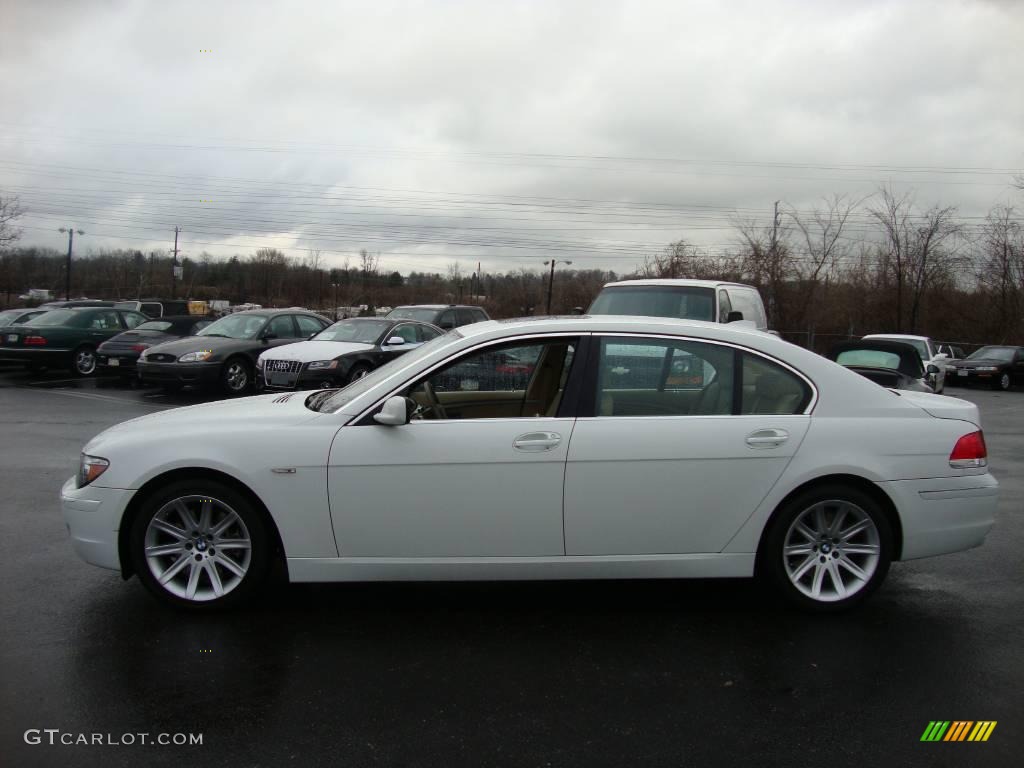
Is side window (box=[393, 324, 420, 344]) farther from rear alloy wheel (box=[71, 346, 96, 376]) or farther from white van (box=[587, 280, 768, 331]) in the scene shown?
rear alloy wheel (box=[71, 346, 96, 376])

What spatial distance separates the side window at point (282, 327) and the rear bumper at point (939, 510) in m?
13.6

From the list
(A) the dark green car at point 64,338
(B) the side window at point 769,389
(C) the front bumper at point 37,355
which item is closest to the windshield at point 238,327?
(A) the dark green car at point 64,338

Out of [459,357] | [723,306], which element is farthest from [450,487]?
[723,306]

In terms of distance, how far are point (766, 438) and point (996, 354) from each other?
27.5 metres

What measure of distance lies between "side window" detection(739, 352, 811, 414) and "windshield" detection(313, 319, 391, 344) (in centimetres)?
1110

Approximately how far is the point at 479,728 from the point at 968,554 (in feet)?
13.5

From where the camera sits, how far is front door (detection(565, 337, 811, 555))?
4.08m

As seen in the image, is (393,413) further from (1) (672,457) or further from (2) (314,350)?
(2) (314,350)

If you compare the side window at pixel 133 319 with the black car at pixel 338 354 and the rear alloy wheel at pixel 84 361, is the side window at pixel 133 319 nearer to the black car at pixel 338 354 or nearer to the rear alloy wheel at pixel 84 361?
the rear alloy wheel at pixel 84 361

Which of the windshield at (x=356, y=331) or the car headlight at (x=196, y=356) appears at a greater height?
the windshield at (x=356, y=331)

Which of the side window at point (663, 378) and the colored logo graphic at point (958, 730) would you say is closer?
the colored logo graphic at point (958, 730)

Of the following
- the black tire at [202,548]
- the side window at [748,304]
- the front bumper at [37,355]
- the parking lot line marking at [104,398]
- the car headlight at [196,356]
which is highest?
the side window at [748,304]

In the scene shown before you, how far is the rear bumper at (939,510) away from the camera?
4262 mm

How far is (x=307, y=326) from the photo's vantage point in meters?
16.7
